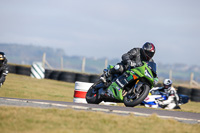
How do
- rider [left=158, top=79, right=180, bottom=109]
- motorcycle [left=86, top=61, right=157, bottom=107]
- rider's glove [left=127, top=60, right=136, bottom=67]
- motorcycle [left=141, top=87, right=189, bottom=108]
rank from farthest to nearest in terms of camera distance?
1. rider [left=158, top=79, right=180, bottom=109]
2. motorcycle [left=141, top=87, right=189, bottom=108]
3. rider's glove [left=127, top=60, right=136, bottom=67]
4. motorcycle [left=86, top=61, right=157, bottom=107]

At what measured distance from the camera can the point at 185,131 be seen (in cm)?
515

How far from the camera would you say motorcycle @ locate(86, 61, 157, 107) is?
29.2ft

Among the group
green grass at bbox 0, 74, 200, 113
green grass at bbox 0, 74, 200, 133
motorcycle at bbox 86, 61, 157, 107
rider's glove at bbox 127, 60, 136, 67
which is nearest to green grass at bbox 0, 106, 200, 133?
green grass at bbox 0, 74, 200, 133

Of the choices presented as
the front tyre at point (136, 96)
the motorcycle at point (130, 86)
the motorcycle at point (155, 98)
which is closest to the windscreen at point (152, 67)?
the motorcycle at point (130, 86)

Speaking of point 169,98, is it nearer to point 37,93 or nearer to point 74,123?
point 37,93

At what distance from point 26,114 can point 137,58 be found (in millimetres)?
4664

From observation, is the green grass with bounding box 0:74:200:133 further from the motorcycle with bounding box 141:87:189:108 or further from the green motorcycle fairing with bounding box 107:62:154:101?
the motorcycle with bounding box 141:87:189:108

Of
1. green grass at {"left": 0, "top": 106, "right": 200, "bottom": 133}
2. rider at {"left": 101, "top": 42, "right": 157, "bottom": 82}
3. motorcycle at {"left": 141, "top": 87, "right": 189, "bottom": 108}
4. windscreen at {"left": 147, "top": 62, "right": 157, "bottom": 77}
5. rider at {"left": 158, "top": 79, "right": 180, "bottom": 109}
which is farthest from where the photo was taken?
rider at {"left": 158, "top": 79, "right": 180, "bottom": 109}

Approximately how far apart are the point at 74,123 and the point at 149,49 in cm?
482

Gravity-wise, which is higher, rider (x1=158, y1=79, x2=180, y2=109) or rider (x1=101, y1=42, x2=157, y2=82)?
rider (x1=101, y1=42, x2=157, y2=82)

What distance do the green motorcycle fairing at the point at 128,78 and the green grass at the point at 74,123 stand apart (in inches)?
116

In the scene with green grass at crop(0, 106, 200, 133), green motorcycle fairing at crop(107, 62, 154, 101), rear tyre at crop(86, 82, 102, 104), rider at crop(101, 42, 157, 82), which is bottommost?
green grass at crop(0, 106, 200, 133)

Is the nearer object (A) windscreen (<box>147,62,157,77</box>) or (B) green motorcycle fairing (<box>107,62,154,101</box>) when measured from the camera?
(B) green motorcycle fairing (<box>107,62,154,101</box>)

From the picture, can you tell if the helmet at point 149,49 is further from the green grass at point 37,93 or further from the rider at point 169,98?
the rider at point 169,98
